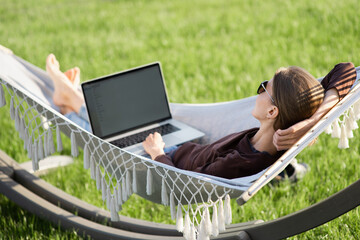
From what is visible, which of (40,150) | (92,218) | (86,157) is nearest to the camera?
(86,157)

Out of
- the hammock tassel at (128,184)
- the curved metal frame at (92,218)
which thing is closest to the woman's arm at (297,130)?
the curved metal frame at (92,218)

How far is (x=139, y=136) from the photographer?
277 centimetres

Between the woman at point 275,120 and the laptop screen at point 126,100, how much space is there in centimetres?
49

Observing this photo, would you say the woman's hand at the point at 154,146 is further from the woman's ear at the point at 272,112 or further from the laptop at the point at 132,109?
the woman's ear at the point at 272,112

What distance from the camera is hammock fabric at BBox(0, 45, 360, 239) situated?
1.80 meters

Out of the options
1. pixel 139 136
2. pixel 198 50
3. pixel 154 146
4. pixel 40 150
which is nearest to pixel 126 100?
pixel 139 136

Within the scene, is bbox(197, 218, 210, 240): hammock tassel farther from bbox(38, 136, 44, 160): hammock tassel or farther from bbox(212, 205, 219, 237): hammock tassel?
bbox(38, 136, 44, 160): hammock tassel

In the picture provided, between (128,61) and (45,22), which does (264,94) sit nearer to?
(128,61)

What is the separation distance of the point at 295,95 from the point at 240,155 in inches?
13.1

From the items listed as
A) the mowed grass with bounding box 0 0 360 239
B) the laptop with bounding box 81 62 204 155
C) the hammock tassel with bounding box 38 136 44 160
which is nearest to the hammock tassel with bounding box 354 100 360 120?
the mowed grass with bounding box 0 0 360 239

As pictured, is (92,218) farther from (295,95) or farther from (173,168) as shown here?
(295,95)

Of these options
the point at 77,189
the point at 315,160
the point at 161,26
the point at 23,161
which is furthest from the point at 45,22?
the point at 315,160

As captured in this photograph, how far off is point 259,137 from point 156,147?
0.50 m

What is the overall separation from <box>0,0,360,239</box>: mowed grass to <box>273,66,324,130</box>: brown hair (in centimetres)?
75
